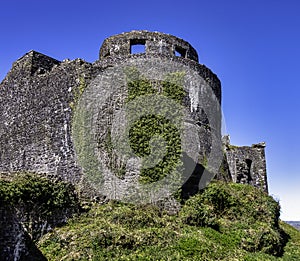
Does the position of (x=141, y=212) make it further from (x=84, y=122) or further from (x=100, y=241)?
(x=84, y=122)

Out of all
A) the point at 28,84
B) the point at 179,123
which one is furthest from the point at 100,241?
the point at 28,84

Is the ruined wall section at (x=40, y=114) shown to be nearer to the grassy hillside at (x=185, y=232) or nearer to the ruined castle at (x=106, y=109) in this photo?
the ruined castle at (x=106, y=109)

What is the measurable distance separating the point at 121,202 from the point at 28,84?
8276mm

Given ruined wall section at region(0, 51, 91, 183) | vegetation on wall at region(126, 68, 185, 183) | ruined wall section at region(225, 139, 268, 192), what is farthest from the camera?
ruined wall section at region(225, 139, 268, 192)

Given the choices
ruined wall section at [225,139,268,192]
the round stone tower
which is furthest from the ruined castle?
ruined wall section at [225,139,268,192]

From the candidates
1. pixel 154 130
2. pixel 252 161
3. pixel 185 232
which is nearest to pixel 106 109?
pixel 154 130

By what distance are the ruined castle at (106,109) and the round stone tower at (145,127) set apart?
4 cm

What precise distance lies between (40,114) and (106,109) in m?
3.62

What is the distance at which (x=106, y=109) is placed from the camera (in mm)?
17172

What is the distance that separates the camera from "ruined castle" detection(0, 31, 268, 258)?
16578 millimetres

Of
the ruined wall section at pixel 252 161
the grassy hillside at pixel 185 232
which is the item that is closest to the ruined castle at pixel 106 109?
the grassy hillside at pixel 185 232

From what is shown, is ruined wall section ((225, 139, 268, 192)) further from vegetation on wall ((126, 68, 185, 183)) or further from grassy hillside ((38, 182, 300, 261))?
vegetation on wall ((126, 68, 185, 183))

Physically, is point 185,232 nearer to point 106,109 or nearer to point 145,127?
point 145,127

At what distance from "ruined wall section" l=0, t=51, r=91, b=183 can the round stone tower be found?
65 cm
